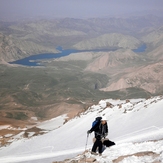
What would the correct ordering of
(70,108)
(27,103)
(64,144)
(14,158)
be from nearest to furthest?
(14,158)
(64,144)
(70,108)
(27,103)

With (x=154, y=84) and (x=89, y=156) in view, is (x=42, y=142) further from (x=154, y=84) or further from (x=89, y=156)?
(x=154, y=84)

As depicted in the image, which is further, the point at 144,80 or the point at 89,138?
the point at 144,80

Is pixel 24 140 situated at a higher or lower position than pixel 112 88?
lower

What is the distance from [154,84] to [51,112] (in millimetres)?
102096

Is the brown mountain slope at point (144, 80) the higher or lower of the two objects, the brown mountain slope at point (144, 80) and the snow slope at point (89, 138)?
the higher

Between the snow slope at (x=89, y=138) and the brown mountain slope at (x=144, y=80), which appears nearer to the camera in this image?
the snow slope at (x=89, y=138)

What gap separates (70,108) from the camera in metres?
102

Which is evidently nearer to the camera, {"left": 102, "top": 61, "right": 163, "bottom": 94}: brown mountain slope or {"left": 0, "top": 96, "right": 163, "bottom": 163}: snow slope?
{"left": 0, "top": 96, "right": 163, "bottom": 163}: snow slope

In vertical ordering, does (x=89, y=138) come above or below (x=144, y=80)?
below

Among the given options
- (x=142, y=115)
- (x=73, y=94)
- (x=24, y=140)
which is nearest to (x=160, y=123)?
(x=142, y=115)

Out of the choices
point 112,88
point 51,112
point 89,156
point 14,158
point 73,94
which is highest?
point 112,88

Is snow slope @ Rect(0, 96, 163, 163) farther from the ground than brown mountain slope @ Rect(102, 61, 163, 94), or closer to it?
closer to it

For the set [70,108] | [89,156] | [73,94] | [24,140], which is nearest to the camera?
[89,156]

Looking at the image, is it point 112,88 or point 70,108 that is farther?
point 112,88
